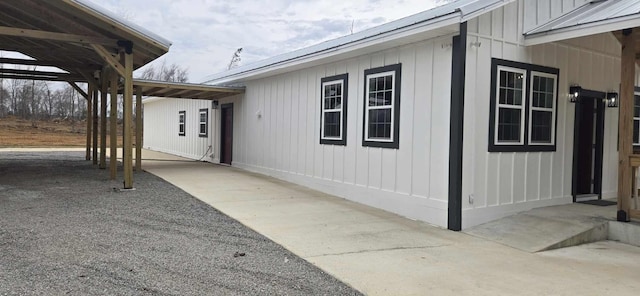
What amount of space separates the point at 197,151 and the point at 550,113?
41.0ft

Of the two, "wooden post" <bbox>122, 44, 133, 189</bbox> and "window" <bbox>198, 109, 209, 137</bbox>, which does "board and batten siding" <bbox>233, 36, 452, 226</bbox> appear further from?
"window" <bbox>198, 109, 209, 137</bbox>

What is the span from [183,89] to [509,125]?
858 cm

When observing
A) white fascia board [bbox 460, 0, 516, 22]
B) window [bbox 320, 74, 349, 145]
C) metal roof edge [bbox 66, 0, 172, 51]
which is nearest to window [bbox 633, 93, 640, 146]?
white fascia board [bbox 460, 0, 516, 22]

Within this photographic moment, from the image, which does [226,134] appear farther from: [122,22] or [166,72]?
[166,72]

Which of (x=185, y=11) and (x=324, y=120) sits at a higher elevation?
(x=185, y=11)

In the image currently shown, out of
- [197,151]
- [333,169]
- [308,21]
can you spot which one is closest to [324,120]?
[333,169]

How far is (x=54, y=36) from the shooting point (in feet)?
24.5

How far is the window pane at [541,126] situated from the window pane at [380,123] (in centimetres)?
219

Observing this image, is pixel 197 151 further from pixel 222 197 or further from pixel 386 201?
pixel 386 201

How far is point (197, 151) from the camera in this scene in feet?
53.6

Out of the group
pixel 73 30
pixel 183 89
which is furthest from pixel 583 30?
pixel 183 89

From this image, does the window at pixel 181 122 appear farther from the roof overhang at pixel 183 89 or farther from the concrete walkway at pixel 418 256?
the concrete walkway at pixel 418 256

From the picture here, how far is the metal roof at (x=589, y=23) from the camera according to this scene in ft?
17.7

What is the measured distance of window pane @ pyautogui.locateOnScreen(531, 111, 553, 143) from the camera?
675cm
